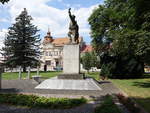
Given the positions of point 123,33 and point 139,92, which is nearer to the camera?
point 139,92

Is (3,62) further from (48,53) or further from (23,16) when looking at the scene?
(48,53)

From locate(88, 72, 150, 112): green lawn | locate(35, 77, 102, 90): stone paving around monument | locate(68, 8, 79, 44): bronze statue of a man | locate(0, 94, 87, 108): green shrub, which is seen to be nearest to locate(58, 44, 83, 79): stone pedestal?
locate(68, 8, 79, 44): bronze statue of a man

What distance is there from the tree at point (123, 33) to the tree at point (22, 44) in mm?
17950

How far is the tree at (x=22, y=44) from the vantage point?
4981cm

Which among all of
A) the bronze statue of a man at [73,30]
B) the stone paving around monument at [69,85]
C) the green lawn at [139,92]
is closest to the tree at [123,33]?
the green lawn at [139,92]

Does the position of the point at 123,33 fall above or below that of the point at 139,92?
above

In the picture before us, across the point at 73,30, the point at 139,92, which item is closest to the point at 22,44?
the point at 73,30

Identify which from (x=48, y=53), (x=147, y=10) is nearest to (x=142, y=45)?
(x=147, y=10)

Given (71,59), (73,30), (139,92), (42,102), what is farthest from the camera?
(73,30)

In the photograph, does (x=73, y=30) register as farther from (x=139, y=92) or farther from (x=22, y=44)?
(x=22, y=44)

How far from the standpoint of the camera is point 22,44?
51.2m

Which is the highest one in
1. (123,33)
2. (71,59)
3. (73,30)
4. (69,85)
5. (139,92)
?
(73,30)

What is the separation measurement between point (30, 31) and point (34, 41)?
8.19ft

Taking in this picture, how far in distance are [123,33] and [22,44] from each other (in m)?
34.9
